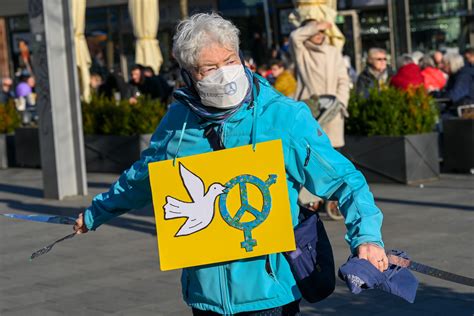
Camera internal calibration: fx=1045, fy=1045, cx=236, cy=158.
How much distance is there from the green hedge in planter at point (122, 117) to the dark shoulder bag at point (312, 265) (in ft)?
36.1

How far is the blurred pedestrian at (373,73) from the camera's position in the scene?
43.5 ft

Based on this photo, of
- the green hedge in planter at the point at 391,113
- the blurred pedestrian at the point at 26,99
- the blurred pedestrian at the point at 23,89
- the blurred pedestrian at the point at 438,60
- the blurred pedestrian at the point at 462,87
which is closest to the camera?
the green hedge in planter at the point at 391,113

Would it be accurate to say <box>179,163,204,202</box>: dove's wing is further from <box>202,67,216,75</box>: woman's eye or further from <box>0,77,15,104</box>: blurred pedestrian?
<box>0,77,15,104</box>: blurred pedestrian

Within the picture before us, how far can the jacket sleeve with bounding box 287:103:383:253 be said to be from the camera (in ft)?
11.1

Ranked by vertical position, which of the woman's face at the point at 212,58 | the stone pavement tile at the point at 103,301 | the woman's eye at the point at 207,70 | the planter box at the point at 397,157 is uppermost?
the woman's face at the point at 212,58

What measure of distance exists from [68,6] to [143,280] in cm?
573

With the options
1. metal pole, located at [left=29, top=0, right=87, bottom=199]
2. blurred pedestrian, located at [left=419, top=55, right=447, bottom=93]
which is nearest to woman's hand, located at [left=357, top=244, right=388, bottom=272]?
metal pole, located at [left=29, top=0, right=87, bottom=199]

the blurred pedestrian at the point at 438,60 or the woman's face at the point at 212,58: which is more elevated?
the woman's face at the point at 212,58

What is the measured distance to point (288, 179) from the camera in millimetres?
3576

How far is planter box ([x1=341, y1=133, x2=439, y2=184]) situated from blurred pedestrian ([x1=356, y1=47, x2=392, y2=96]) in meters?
0.98

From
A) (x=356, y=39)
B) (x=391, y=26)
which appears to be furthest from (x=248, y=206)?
(x=391, y=26)

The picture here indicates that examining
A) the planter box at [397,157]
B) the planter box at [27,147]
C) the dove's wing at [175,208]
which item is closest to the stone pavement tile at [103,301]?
the dove's wing at [175,208]

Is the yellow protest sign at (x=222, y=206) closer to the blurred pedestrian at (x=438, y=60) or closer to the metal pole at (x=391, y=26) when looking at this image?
the blurred pedestrian at (x=438, y=60)

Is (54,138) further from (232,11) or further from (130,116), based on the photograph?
(232,11)
